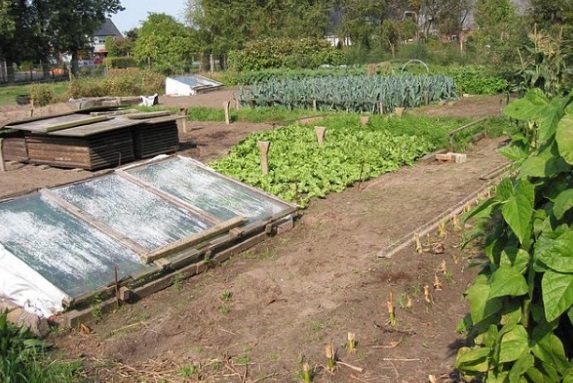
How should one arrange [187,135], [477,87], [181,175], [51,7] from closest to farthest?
[181,175], [187,135], [477,87], [51,7]

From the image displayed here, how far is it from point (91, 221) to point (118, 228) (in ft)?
0.89

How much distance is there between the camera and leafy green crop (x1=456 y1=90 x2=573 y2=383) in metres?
1.78

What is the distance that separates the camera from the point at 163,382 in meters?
4.21

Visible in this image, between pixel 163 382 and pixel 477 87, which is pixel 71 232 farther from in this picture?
pixel 477 87

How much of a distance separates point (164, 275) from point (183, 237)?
0.62 m

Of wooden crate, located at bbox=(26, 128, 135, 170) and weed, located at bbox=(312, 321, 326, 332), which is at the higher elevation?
wooden crate, located at bbox=(26, 128, 135, 170)

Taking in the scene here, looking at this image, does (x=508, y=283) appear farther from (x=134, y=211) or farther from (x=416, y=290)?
(x=134, y=211)

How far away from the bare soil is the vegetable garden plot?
298 millimetres

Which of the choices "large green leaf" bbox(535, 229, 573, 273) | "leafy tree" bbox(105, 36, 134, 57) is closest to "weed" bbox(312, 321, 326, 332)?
"large green leaf" bbox(535, 229, 573, 273)

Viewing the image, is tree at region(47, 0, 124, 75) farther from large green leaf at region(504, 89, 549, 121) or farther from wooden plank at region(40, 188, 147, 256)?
large green leaf at region(504, 89, 549, 121)

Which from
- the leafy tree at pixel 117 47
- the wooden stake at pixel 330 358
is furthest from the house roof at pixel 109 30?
A: the wooden stake at pixel 330 358

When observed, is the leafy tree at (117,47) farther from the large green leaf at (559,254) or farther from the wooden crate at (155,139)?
the large green leaf at (559,254)

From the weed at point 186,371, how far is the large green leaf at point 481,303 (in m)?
2.56

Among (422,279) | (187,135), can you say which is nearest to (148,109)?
(187,135)
